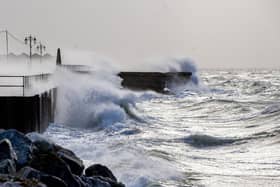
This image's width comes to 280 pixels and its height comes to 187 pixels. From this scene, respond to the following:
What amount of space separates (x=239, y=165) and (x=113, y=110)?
11.7 m

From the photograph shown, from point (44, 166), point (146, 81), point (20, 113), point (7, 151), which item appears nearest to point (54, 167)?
point (44, 166)

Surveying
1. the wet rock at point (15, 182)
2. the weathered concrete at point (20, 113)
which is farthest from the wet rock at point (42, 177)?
the weathered concrete at point (20, 113)

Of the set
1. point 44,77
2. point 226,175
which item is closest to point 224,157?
point 226,175

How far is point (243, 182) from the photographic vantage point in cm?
1186

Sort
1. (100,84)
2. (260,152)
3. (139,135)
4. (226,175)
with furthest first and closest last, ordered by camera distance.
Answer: (100,84) < (139,135) < (260,152) < (226,175)

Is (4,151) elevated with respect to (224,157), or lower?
elevated

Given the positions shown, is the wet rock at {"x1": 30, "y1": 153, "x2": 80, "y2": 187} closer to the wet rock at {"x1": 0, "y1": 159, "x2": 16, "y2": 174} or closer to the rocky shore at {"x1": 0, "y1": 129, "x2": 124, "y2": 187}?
the rocky shore at {"x1": 0, "y1": 129, "x2": 124, "y2": 187}

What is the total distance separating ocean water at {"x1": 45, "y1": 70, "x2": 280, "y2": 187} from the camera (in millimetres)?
12266

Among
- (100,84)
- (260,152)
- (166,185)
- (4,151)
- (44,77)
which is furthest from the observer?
(100,84)

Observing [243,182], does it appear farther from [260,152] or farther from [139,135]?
[139,135]

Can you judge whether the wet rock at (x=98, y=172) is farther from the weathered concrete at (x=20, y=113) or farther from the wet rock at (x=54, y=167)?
the weathered concrete at (x=20, y=113)

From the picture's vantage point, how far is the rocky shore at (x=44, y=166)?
7891mm

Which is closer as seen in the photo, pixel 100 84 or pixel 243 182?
pixel 243 182

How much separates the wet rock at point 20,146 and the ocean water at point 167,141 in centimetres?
261
